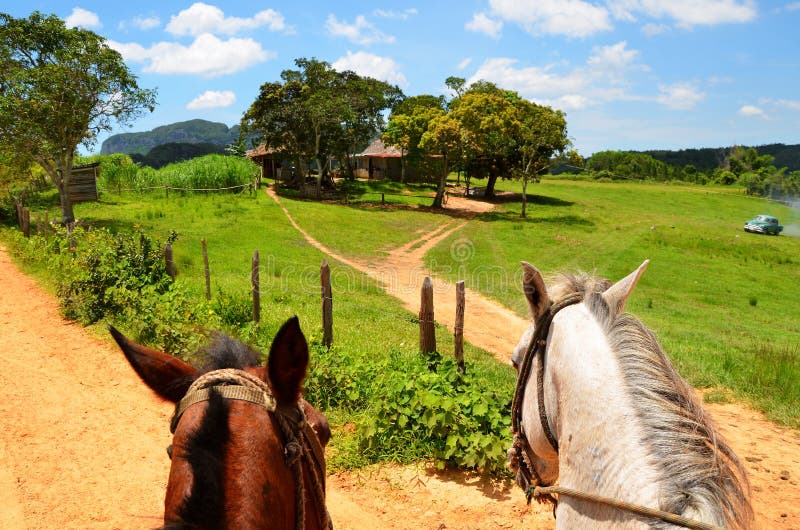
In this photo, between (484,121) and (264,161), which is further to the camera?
(264,161)

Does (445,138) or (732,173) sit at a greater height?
(445,138)

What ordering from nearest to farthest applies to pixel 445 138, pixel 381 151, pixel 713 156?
pixel 445 138 → pixel 381 151 → pixel 713 156

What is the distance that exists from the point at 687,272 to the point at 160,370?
22.6 meters

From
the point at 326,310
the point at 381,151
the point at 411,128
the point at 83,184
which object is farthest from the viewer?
the point at 381,151

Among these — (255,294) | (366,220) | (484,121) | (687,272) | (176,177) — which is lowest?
(687,272)

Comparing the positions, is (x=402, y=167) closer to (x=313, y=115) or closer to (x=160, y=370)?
(x=313, y=115)

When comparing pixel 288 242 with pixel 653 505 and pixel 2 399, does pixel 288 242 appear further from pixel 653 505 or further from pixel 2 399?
pixel 653 505

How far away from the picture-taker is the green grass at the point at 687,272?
8.26m

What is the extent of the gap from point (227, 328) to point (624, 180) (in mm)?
70099

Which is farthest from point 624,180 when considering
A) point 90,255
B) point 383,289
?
point 90,255

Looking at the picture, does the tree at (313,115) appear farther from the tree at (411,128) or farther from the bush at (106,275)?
the bush at (106,275)

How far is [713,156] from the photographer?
411ft

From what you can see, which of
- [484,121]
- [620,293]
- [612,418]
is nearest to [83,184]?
[484,121]

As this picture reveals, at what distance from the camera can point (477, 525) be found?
4.43 meters
